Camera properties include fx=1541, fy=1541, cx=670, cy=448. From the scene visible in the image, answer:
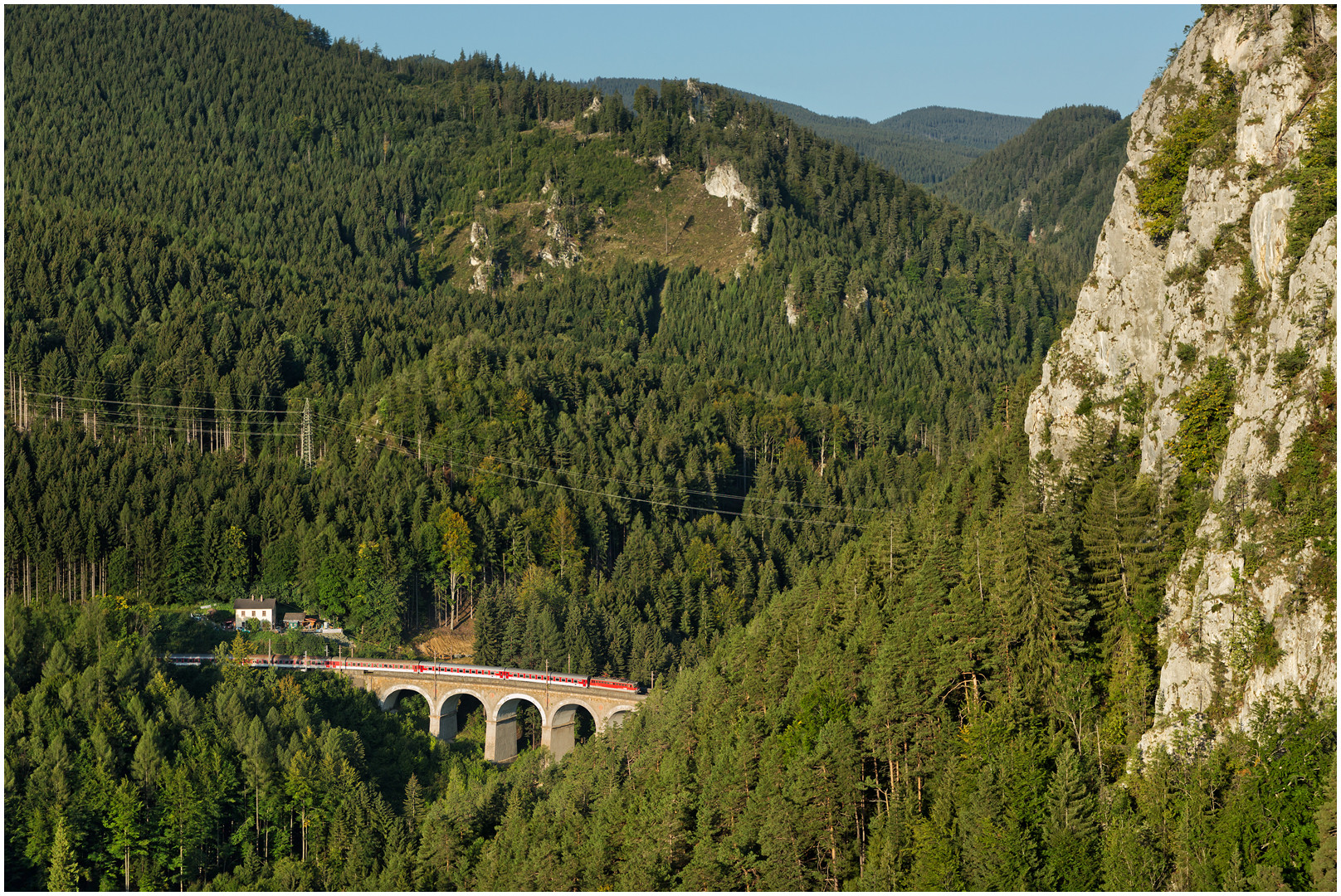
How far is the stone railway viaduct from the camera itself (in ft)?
395

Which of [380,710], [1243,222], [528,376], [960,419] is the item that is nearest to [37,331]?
[528,376]

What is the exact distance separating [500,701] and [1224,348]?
6890cm

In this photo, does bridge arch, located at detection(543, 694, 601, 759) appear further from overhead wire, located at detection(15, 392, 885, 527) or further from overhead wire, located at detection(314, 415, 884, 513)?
overhead wire, located at detection(314, 415, 884, 513)

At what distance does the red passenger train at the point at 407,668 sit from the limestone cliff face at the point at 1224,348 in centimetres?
4730

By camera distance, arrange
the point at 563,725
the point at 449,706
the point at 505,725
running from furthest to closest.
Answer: the point at 449,706 → the point at 505,725 → the point at 563,725

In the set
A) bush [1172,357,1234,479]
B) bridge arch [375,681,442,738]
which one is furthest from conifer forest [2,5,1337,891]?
bridge arch [375,681,442,738]

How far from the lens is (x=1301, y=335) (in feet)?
206

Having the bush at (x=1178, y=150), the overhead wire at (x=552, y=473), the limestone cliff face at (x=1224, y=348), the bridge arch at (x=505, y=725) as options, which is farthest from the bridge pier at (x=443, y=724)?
the bush at (x=1178, y=150)

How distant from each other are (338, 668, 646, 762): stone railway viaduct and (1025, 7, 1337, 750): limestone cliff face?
4687 cm

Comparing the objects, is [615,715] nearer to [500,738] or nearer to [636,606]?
[500,738]

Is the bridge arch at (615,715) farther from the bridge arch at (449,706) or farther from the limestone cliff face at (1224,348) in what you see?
the limestone cliff face at (1224,348)

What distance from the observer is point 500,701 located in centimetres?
12281

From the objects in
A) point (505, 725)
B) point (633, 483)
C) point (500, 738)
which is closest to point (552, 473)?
point (633, 483)

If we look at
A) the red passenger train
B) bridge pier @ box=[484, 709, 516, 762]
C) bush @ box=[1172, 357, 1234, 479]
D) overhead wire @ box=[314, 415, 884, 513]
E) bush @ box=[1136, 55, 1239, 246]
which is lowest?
bridge pier @ box=[484, 709, 516, 762]
